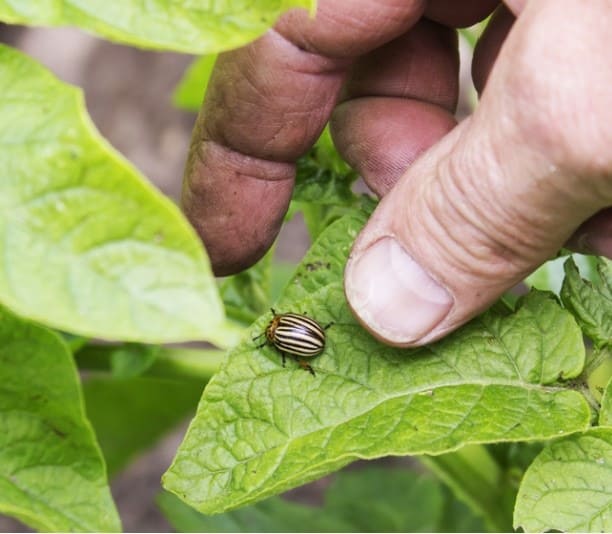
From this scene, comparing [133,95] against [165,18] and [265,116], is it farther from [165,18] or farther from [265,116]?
[165,18]

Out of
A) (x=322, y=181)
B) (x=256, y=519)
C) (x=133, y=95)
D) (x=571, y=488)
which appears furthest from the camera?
(x=133, y=95)

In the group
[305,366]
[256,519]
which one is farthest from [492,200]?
[256,519]

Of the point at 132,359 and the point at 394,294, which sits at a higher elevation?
the point at 394,294

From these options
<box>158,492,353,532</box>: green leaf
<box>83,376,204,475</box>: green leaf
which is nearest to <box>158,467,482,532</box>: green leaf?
<box>158,492,353,532</box>: green leaf

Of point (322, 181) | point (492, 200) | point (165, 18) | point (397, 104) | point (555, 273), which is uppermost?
point (165, 18)

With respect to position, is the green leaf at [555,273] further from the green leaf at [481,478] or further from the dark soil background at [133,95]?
the dark soil background at [133,95]

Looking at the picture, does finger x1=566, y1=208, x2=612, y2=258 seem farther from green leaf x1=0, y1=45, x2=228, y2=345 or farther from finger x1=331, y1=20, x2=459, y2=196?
green leaf x1=0, y1=45, x2=228, y2=345
